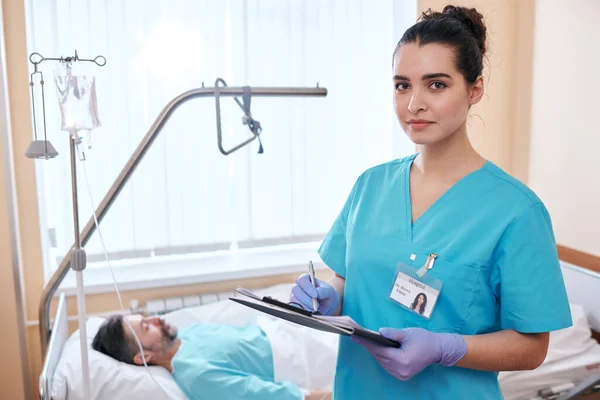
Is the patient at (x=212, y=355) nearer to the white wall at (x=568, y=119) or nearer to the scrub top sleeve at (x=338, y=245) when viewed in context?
the scrub top sleeve at (x=338, y=245)

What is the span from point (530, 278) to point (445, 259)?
0.52 ft

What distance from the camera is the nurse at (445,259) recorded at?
1080 mm

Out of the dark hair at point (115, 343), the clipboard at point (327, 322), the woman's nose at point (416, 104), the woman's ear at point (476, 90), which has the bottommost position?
the dark hair at point (115, 343)

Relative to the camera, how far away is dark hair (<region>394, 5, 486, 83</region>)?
1.16m

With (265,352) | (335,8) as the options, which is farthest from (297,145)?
(265,352)

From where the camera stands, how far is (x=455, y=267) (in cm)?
113

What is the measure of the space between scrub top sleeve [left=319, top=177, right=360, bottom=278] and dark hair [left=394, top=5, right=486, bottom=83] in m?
0.40

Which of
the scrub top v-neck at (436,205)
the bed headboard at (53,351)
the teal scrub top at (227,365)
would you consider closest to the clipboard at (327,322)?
the scrub top v-neck at (436,205)

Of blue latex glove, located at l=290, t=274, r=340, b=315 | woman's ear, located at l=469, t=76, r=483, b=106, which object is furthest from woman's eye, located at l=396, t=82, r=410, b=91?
blue latex glove, located at l=290, t=274, r=340, b=315

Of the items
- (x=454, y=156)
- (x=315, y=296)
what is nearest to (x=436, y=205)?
(x=454, y=156)

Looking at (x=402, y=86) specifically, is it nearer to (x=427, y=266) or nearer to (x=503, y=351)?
(x=427, y=266)

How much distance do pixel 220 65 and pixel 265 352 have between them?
135 centimetres

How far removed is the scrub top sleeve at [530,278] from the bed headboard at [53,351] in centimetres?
123

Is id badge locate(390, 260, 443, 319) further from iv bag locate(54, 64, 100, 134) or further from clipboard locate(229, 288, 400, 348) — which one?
iv bag locate(54, 64, 100, 134)
